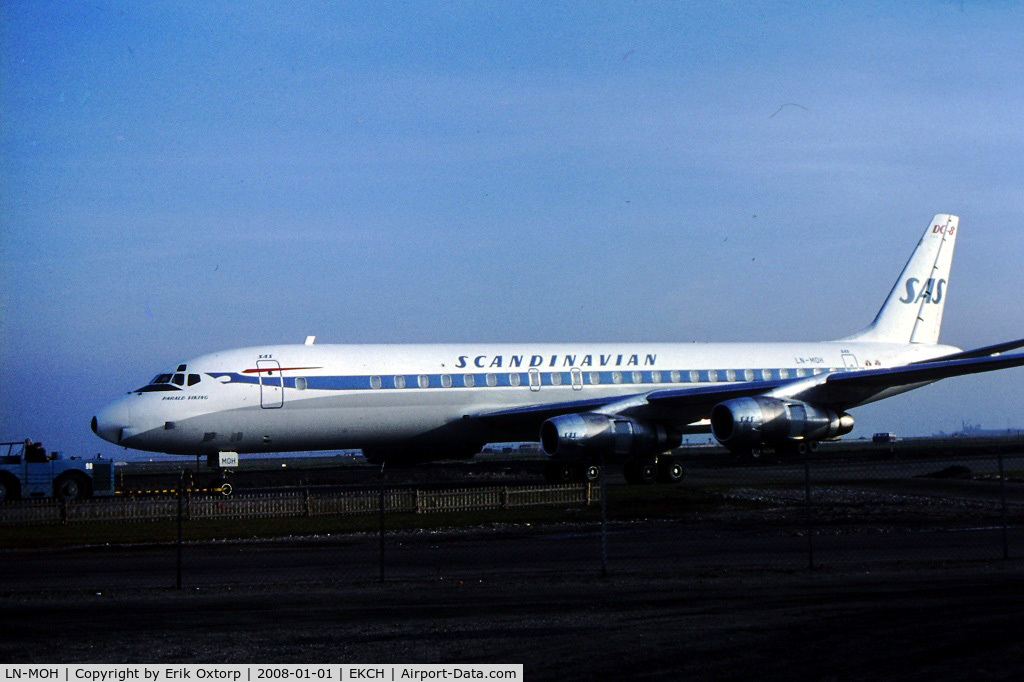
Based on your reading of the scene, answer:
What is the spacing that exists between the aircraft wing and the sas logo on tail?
9.85 meters

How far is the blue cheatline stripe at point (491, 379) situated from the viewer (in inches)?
1338

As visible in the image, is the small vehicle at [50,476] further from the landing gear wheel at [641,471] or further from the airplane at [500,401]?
the landing gear wheel at [641,471]

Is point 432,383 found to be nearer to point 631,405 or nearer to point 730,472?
point 631,405

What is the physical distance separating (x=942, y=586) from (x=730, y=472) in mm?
28772

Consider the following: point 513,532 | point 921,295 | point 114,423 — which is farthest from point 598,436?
Result: point 921,295

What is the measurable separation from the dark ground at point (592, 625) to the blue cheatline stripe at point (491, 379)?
18.7m

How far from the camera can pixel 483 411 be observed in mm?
36719

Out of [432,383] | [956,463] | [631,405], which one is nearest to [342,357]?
[432,383]

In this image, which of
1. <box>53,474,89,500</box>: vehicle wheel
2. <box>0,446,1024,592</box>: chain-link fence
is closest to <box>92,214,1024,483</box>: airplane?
<box>0,446,1024,592</box>: chain-link fence

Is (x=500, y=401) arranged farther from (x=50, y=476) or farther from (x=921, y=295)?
(x=921, y=295)

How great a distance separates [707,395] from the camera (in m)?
35.9

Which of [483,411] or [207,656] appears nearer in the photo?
[207,656]

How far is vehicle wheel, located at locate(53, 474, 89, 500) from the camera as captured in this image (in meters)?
A: 36.5

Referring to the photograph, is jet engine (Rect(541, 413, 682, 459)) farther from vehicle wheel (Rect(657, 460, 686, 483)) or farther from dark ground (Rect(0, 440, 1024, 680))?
dark ground (Rect(0, 440, 1024, 680))
